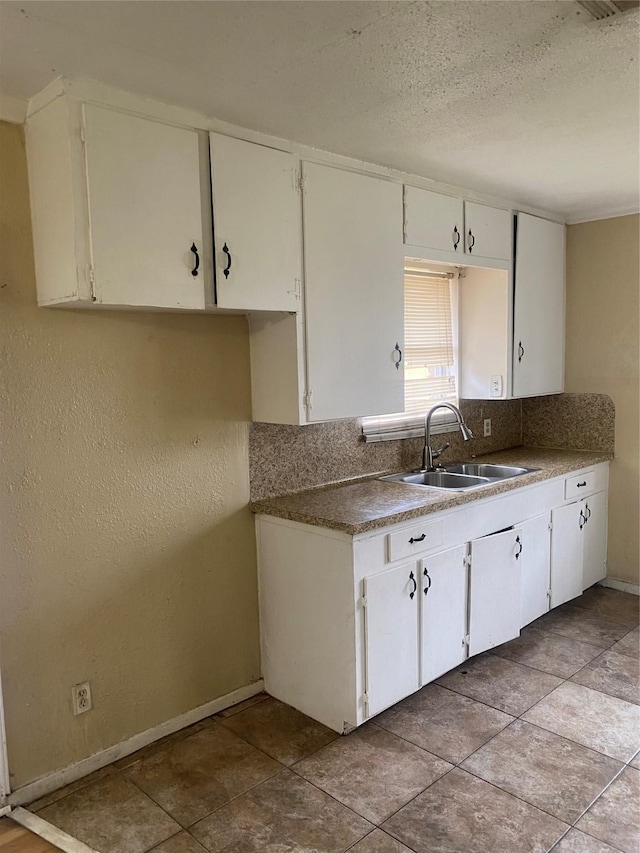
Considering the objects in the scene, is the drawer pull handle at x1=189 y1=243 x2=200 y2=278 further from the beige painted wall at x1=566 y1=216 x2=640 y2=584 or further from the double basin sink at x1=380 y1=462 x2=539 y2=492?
the beige painted wall at x1=566 y1=216 x2=640 y2=584

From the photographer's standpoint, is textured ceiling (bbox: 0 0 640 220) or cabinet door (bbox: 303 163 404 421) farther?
cabinet door (bbox: 303 163 404 421)

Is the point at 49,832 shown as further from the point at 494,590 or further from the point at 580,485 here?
the point at 580,485

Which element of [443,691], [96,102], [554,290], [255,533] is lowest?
[443,691]

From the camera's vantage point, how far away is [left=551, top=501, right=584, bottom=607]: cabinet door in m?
3.62

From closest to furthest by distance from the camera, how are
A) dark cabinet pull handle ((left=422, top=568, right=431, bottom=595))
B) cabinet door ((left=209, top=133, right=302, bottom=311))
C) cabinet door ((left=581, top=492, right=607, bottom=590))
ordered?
cabinet door ((left=209, top=133, right=302, bottom=311))
dark cabinet pull handle ((left=422, top=568, right=431, bottom=595))
cabinet door ((left=581, top=492, right=607, bottom=590))

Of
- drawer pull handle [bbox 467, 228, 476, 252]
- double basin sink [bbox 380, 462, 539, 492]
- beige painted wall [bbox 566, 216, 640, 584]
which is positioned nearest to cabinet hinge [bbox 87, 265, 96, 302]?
double basin sink [bbox 380, 462, 539, 492]

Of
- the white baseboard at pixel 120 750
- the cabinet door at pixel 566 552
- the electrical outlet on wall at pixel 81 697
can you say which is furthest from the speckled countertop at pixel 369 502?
the electrical outlet on wall at pixel 81 697

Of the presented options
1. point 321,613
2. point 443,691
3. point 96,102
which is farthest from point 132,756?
point 96,102

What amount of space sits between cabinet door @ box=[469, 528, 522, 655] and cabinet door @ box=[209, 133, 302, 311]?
1474mm

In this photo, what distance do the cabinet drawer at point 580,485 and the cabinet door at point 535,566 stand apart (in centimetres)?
27

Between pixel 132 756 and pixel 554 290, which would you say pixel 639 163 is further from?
pixel 132 756

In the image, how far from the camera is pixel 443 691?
2.92 m

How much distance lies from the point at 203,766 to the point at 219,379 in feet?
4.90

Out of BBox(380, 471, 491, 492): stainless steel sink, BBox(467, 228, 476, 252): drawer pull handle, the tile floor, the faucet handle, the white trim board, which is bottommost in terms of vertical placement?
the tile floor
